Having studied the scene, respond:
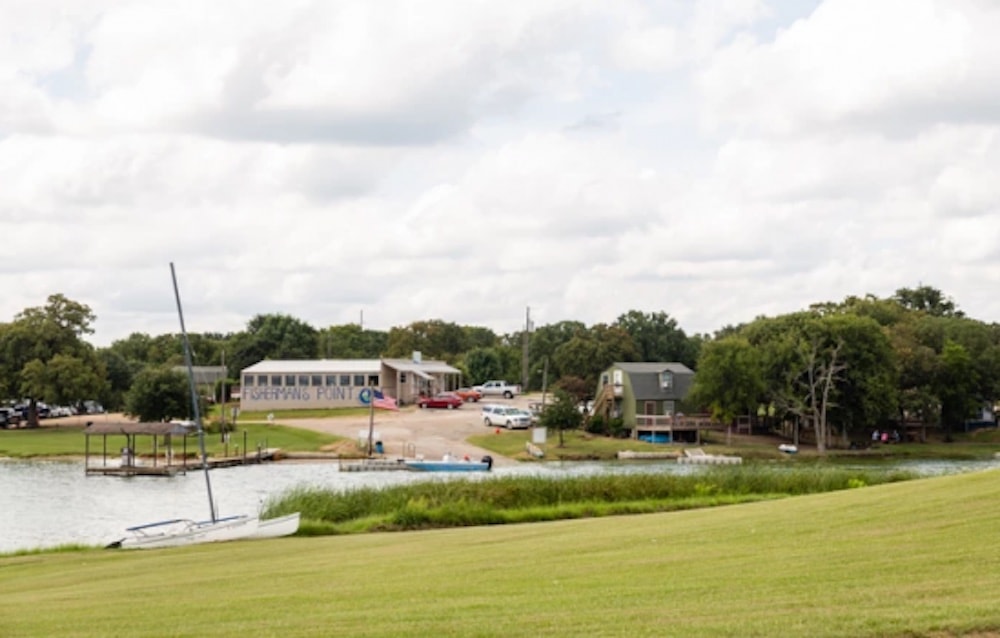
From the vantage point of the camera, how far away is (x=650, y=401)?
92.6m

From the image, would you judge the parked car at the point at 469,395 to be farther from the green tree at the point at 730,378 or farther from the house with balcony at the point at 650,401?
the green tree at the point at 730,378

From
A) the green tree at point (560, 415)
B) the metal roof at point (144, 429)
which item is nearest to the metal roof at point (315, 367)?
the green tree at point (560, 415)

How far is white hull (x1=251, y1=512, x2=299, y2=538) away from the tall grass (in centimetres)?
146

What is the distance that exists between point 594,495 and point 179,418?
58.0 meters

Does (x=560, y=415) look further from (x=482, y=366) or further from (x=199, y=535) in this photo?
(x=482, y=366)

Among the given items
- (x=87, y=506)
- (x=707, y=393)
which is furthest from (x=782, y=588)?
(x=707, y=393)

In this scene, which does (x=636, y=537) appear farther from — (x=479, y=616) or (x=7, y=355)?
(x=7, y=355)

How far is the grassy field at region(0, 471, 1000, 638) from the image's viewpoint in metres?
13.4

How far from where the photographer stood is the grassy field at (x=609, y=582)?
13.4 m

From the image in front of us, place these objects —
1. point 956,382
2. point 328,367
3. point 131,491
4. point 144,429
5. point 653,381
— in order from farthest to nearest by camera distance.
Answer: point 328,367 < point 956,382 < point 653,381 < point 144,429 < point 131,491

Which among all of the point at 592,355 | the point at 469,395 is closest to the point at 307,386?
the point at 469,395

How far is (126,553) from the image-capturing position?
30094mm

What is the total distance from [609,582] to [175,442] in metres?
77.1

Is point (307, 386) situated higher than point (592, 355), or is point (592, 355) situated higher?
point (592, 355)
